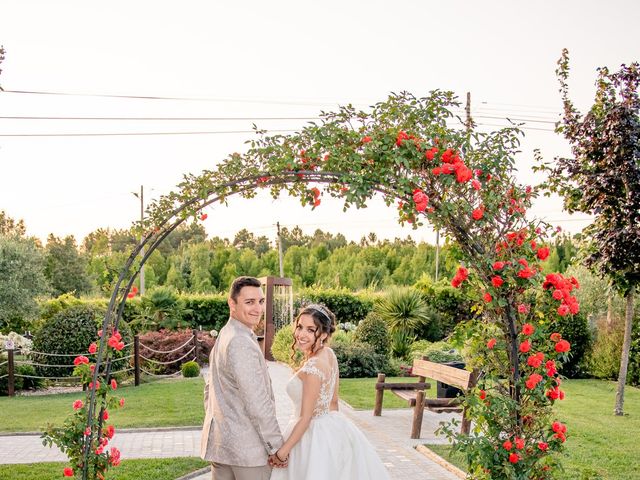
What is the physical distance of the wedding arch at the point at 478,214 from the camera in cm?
517

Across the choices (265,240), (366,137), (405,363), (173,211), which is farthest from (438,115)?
(265,240)

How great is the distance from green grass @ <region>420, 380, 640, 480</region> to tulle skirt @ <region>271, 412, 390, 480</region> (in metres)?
1.42

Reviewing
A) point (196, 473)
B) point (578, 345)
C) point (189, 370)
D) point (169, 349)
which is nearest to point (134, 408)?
point (196, 473)

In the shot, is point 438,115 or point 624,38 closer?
point 438,115

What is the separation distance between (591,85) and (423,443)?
235 inches

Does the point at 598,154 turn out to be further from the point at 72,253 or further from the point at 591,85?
the point at 72,253

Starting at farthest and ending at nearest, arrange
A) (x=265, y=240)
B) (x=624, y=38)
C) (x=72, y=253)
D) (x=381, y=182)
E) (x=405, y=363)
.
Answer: (x=265, y=240) → (x=72, y=253) → (x=405, y=363) → (x=624, y=38) → (x=381, y=182)

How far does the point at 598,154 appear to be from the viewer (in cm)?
1089

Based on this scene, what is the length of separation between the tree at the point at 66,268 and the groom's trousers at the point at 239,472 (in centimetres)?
3746

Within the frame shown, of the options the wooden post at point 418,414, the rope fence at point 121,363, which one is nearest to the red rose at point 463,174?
the wooden post at point 418,414

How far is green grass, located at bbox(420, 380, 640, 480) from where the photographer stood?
25.3ft

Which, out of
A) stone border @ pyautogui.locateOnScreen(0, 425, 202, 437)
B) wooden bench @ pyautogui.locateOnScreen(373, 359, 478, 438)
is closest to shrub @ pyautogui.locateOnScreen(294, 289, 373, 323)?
wooden bench @ pyautogui.locateOnScreen(373, 359, 478, 438)

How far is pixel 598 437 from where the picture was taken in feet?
31.5

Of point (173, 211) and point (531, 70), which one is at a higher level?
point (531, 70)
